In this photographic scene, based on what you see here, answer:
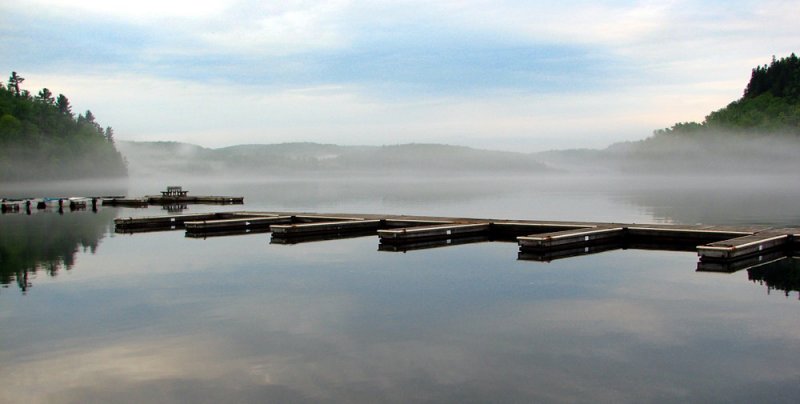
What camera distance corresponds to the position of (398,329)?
1711cm

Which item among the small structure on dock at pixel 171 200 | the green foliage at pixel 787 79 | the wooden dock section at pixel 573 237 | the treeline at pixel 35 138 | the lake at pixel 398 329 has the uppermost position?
the green foliage at pixel 787 79

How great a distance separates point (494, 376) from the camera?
1341 cm

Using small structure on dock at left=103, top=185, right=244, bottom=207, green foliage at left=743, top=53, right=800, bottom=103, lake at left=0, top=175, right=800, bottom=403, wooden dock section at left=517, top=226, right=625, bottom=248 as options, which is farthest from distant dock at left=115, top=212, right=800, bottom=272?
green foliage at left=743, top=53, right=800, bottom=103

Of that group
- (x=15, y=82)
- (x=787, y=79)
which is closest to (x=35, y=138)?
(x=15, y=82)

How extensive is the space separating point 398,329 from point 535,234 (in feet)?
64.2

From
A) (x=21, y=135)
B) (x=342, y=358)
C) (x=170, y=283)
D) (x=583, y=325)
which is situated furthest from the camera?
(x=21, y=135)

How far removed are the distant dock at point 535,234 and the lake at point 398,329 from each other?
4.06ft

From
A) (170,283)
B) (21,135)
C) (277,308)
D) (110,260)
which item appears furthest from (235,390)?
(21,135)

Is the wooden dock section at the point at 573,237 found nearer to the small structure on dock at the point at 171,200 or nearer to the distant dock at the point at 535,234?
the distant dock at the point at 535,234

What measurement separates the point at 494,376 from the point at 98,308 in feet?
38.5

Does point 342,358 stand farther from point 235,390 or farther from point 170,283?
point 170,283

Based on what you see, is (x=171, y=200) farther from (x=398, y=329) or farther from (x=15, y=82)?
(x=15, y=82)

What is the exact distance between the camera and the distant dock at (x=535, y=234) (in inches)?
1104

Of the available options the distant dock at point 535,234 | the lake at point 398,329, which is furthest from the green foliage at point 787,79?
the lake at point 398,329
